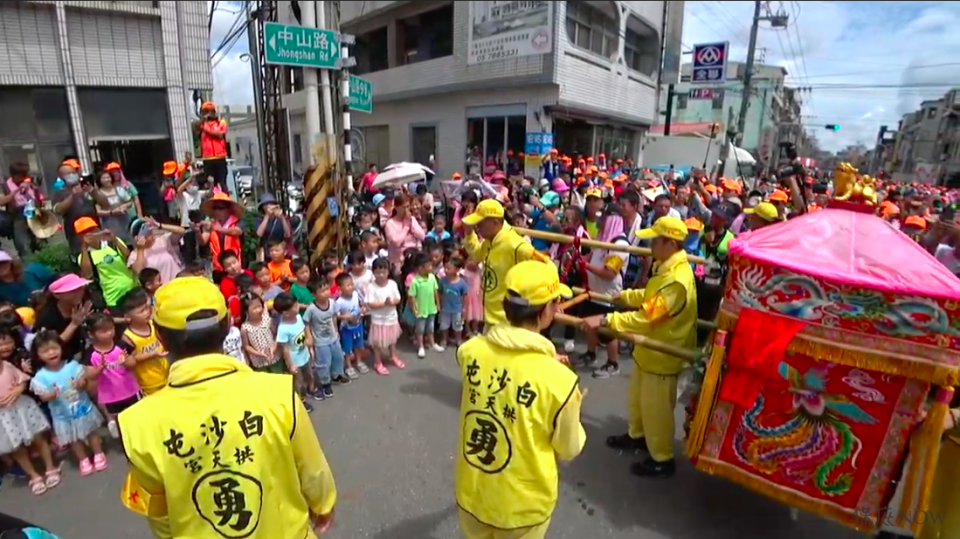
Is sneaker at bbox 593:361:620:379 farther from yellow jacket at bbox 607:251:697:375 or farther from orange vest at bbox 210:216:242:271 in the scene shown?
orange vest at bbox 210:216:242:271

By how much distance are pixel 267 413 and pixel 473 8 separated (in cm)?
1528

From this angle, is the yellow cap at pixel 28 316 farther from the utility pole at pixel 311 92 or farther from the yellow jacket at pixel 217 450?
the utility pole at pixel 311 92

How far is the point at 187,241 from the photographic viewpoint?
6285 millimetres

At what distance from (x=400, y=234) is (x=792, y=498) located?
492cm

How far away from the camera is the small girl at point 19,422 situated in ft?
10.7

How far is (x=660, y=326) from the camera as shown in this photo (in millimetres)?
3383

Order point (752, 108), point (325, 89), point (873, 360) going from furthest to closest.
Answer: point (752, 108) → point (325, 89) → point (873, 360)

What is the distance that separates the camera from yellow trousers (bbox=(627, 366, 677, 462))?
3455mm

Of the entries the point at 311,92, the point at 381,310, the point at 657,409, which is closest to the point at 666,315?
the point at 657,409

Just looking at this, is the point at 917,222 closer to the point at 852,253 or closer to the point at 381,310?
the point at 852,253

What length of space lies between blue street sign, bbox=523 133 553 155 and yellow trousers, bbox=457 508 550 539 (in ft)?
37.3

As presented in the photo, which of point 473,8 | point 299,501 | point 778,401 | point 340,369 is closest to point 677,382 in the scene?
point 778,401

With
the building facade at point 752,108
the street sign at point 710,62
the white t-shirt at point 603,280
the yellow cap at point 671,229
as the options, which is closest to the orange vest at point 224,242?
the white t-shirt at point 603,280

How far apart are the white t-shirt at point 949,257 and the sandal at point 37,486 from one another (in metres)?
7.95
